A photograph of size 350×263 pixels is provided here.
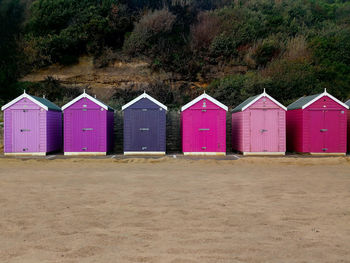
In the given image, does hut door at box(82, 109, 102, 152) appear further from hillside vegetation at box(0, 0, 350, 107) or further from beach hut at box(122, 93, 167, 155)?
hillside vegetation at box(0, 0, 350, 107)

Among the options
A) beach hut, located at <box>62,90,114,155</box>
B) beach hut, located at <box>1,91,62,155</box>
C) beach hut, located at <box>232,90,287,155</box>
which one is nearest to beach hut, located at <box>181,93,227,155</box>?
beach hut, located at <box>232,90,287,155</box>

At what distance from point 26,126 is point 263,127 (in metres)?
8.23

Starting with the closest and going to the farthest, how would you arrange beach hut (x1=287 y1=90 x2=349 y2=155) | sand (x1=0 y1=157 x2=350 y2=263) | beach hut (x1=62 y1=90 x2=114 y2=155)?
1. sand (x1=0 y1=157 x2=350 y2=263)
2. beach hut (x1=62 y1=90 x2=114 y2=155)
3. beach hut (x1=287 y1=90 x2=349 y2=155)

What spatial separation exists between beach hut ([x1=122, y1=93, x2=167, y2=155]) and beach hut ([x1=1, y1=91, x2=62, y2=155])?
2.83 m

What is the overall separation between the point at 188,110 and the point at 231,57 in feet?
39.5

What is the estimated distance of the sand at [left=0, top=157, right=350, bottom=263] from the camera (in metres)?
3.53

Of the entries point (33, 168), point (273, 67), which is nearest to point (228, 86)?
point (273, 67)

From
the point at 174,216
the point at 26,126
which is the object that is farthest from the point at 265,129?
the point at 174,216

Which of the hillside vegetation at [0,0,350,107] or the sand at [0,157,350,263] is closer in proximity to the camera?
the sand at [0,157,350,263]

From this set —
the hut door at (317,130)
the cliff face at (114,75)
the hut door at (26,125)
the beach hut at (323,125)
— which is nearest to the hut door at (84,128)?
the hut door at (26,125)

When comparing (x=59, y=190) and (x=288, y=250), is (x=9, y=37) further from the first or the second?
(x=288, y=250)

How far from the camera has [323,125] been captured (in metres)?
13.3

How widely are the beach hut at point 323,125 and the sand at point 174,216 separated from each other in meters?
4.27

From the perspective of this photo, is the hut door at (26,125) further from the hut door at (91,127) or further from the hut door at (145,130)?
the hut door at (145,130)
